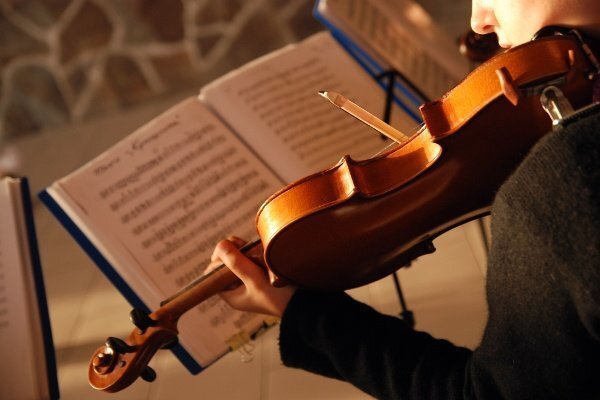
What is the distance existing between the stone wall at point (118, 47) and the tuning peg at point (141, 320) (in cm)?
222

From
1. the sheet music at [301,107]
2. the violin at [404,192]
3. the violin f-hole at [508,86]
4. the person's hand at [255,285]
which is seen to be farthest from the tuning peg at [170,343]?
the violin f-hole at [508,86]

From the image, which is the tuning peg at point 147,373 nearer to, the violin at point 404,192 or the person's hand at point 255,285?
the violin at point 404,192

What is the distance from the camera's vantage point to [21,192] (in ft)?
3.36

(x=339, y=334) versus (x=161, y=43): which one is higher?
(x=161, y=43)

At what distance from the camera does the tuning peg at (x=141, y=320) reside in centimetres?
85

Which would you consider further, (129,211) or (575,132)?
(129,211)

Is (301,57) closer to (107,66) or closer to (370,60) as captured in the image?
(370,60)

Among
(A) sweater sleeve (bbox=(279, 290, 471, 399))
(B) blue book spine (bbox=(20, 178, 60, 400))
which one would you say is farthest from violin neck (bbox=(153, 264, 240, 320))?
(B) blue book spine (bbox=(20, 178, 60, 400))

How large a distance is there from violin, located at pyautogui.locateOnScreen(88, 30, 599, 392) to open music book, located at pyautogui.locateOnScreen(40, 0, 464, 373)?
0.12 m

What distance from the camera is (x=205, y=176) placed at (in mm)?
1089

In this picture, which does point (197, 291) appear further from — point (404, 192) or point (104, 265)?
point (404, 192)

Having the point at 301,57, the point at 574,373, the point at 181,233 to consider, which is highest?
the point at 301,57

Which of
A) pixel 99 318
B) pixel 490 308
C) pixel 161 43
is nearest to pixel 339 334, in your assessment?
pixel 490 308

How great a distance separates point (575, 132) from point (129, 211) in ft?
2.38
